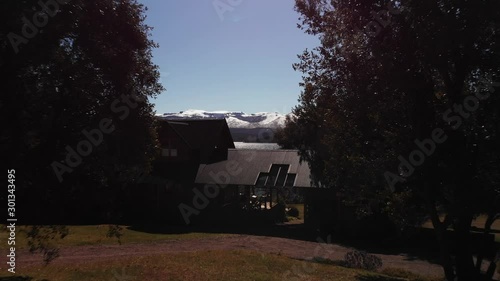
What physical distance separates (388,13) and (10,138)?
30.1 ft

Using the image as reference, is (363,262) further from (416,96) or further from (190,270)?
(416,96)

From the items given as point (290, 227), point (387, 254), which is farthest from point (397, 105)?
point (290, 227)

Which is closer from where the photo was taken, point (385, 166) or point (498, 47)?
point (498, 47)

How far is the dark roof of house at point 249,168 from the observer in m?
33.8

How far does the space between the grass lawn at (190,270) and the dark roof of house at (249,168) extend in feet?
55.6

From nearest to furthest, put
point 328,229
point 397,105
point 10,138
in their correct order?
point 10,138
point 397,105
point 328,229

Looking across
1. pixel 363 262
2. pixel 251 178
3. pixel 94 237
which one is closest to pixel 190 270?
pixel 363 262

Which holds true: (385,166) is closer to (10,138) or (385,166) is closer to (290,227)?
(10,138)

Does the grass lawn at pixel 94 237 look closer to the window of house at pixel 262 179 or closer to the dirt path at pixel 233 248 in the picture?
the dirt path at pixel 233 248

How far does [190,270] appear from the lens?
1338 centimetres

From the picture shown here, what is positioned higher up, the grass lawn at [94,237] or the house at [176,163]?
the house at [176,163]

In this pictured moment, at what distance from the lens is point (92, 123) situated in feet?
32.4

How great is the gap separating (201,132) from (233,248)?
751 inches

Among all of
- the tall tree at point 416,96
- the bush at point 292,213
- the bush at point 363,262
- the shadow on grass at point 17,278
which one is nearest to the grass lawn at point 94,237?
the shadow on grass at point 17,278
